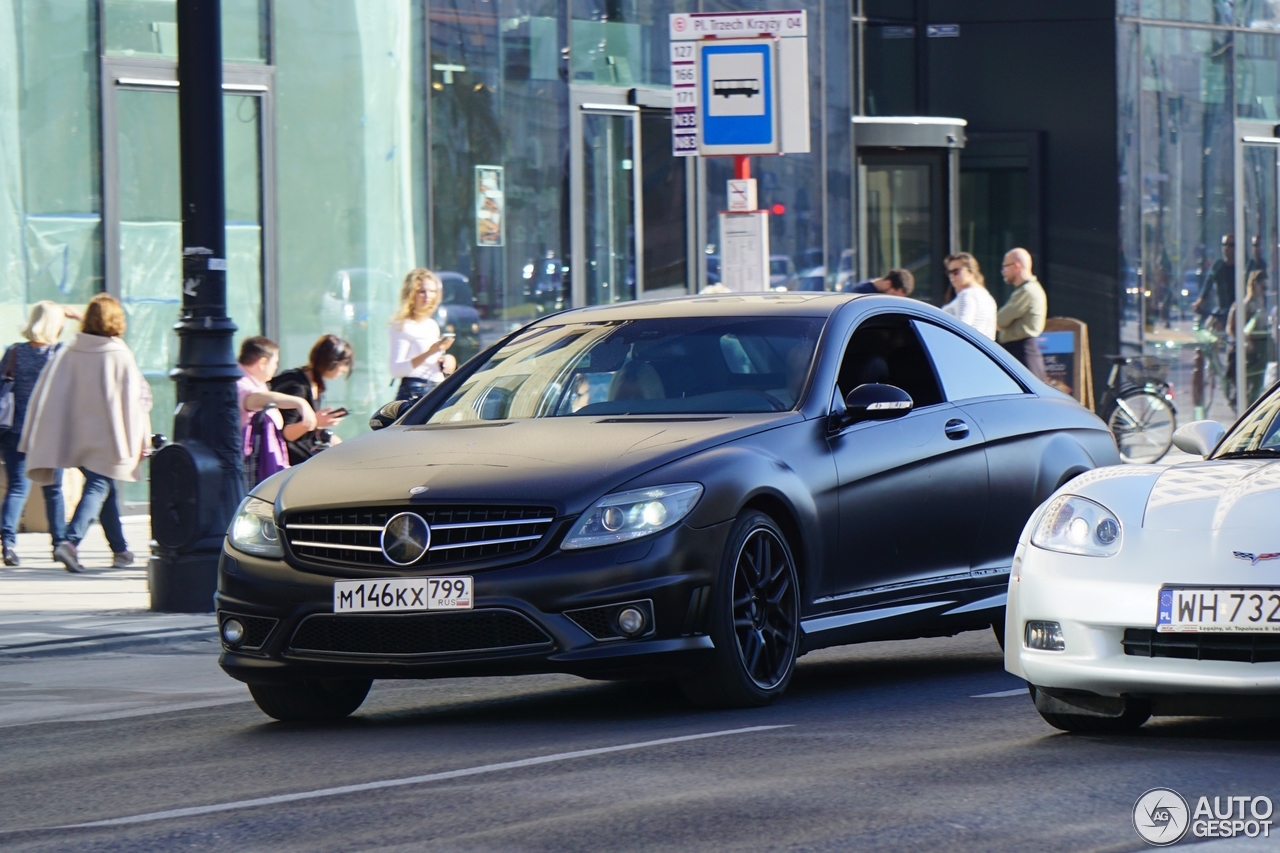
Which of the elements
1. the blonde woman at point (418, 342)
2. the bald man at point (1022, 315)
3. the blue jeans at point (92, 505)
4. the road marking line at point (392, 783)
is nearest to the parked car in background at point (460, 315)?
the blonde woman at point (418, 342)

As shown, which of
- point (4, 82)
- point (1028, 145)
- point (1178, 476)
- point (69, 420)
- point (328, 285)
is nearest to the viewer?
point (1178, 476)

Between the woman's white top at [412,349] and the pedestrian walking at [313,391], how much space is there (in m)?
1.29

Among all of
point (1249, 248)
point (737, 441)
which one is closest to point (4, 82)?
point (737, 441)

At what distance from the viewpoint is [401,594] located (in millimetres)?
7586

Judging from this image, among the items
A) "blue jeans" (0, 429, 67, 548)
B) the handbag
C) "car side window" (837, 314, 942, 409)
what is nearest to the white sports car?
"car side window" (837, 314, 942, 409)

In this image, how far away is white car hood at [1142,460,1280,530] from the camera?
6691 millimetres

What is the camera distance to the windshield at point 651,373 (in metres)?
8.57

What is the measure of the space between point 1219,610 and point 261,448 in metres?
8.03

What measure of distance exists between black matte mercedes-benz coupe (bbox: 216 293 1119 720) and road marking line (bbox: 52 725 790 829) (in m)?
0.41

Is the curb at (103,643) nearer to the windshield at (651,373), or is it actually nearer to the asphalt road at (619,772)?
the asphalt road at (619,772)

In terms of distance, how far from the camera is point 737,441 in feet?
26.3

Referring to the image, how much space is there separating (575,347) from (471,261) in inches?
438

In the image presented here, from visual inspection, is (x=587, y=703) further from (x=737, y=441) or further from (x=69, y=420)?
(x=69, y=420)

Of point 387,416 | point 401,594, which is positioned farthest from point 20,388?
point 401,594
